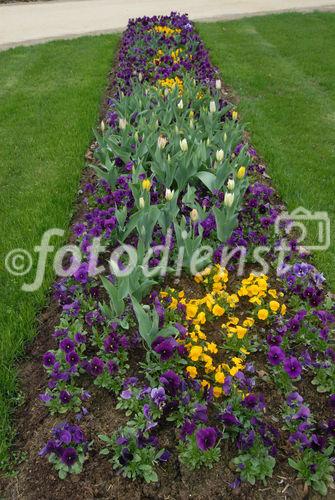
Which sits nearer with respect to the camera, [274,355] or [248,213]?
[274,355]

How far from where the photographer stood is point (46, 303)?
3461 millimetres

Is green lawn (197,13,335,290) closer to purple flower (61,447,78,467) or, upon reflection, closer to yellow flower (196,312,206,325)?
yellow flower (196,312,206,325)

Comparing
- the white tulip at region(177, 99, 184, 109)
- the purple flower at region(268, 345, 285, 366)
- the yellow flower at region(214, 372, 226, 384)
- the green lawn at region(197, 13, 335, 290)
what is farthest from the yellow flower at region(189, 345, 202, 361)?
the white tulip at region(177, 99, 184, 109)

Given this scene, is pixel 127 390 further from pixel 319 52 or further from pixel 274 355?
pixel 319 52

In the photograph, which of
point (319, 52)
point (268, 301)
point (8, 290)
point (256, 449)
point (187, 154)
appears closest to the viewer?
point (256, 449)

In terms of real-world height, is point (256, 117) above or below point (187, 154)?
below

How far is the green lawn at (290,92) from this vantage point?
196 inches

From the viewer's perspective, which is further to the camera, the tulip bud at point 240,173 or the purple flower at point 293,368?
the tulip bud at point 240,173

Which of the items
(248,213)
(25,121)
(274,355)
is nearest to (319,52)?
(25,121)

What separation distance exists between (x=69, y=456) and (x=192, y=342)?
3.06ft

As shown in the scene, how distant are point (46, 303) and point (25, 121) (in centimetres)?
371

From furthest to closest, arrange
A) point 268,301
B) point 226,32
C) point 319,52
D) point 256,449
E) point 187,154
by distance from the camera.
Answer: point 226,32, point 319,52, point 187,154, point 268,301, point 256,449

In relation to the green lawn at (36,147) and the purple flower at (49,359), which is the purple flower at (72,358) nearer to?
the purple flower at (49,359)

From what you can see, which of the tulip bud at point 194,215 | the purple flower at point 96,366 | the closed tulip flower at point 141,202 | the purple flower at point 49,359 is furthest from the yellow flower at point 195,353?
the closed tulip flower at point 141,202
